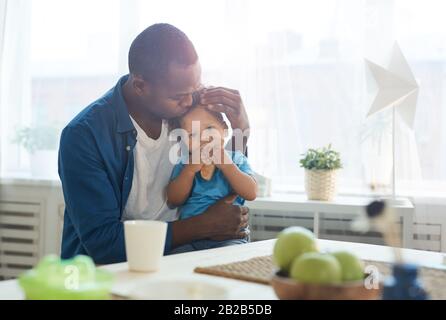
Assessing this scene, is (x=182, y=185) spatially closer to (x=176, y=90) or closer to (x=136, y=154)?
(x=136, y=154)

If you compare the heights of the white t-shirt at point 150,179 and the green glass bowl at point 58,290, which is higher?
the white t-shirt at point 150,179

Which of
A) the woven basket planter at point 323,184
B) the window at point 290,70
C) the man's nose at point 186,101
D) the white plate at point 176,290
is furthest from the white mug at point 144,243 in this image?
Result: the window at point 290,70

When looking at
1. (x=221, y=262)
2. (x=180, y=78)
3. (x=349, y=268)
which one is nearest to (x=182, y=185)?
(x=180, y=78)

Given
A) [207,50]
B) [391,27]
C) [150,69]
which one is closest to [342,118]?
[391,27]

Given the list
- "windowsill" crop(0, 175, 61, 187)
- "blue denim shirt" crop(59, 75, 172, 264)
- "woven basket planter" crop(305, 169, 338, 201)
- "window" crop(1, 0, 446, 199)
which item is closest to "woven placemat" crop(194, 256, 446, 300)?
"blue denim shirt" crop(59, 75, 172, 264)

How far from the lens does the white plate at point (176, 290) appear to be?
0.88m

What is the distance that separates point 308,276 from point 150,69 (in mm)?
1004

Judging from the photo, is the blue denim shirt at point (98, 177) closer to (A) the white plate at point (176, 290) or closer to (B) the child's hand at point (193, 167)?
(B) the child's hand at point (193, 167)

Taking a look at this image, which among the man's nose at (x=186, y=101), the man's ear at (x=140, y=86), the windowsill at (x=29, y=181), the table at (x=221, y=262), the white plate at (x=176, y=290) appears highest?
the man's ear at (x=140, y=86)

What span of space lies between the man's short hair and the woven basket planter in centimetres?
100

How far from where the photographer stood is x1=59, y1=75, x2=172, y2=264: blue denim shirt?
1.48 m

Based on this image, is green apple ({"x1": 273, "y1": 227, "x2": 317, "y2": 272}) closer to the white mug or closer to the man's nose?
the white mug

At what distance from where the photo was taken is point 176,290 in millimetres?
896

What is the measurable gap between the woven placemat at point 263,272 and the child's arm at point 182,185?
463 millimetres
